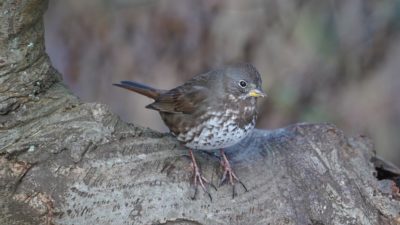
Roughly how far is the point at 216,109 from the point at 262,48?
8.54 ft

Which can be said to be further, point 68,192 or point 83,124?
point 83,124

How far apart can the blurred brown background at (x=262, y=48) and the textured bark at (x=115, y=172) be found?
2.53 m

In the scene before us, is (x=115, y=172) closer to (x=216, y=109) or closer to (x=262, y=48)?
(x=216, y=109)

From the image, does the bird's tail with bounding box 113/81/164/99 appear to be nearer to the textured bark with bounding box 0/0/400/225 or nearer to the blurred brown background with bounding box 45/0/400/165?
the textured bark with bounding box 0/0/400/225

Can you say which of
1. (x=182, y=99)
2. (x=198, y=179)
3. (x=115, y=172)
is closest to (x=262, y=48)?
(x=182, y=99)

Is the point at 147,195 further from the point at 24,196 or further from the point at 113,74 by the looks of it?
the point at 113,74

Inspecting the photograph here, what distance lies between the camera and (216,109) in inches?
180

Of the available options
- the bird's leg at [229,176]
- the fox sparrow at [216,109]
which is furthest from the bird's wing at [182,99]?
the bird's leg at [229,176]

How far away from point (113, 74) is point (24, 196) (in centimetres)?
353

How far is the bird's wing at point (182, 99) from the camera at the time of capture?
15.3 ft

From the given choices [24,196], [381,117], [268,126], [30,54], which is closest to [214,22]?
[268,126]

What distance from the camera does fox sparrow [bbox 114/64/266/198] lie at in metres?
4.47

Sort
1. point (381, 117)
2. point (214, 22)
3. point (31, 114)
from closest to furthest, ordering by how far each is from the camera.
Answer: point (31, 114) < point (214, 22) < point (381, 117)

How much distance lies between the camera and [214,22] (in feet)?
22.9
